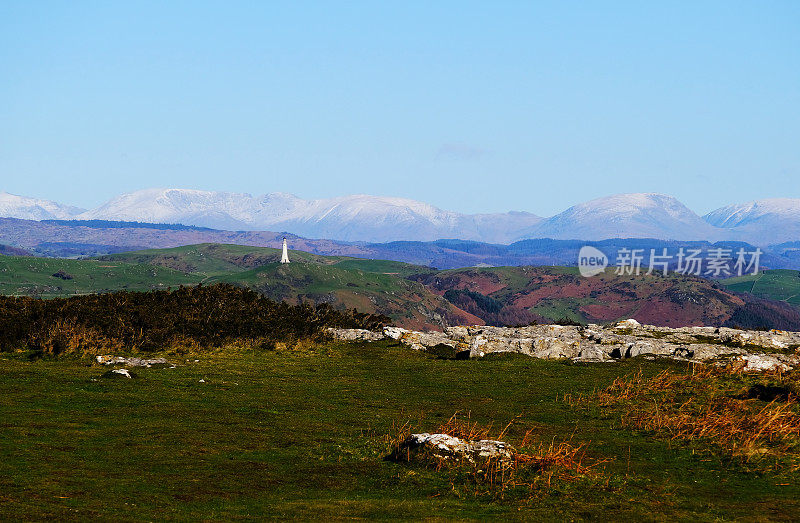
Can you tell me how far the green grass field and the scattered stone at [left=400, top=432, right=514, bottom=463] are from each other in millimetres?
460

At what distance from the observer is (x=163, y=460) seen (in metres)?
18.1

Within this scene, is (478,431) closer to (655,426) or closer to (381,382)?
(655,426)

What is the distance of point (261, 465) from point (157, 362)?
17588 millimetres

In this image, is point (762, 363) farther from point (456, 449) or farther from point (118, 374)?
point (118, 374)

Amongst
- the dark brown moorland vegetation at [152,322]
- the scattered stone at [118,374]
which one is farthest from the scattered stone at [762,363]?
the scattered stone at [118,374]

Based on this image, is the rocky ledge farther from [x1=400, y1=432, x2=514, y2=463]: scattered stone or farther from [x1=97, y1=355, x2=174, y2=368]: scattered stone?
[x1=400, y1=432, x2=514, y2=463]: scattered stone

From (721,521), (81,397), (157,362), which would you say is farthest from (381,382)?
(721,521)

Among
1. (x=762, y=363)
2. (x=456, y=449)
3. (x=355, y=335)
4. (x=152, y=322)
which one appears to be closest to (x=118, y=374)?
(x=152, y=322)

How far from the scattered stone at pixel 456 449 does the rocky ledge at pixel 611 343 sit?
64.4 ft

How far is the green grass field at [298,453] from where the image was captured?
1517cm

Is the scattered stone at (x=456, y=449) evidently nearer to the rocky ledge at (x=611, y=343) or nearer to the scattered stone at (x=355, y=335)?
the rocky ledge at (x=611, y=343)

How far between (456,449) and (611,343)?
26.3 metres

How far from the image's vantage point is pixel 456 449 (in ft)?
60.4

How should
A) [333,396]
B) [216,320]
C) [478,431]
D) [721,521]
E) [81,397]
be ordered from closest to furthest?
1. [721,521]
2. [478,431]
3. [81,397]
4. [333,396]
5. [216,320]
